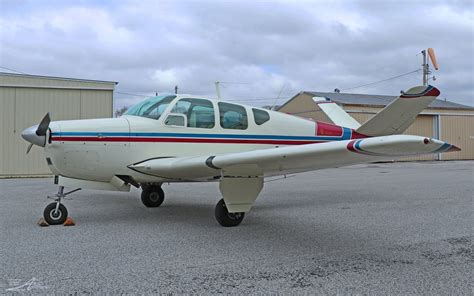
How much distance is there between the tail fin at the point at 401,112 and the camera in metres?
6.06

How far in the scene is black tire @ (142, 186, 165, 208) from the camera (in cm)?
872

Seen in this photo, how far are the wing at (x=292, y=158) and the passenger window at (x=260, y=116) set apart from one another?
1534 millimetres

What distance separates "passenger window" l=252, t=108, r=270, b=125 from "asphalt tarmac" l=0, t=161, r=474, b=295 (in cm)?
172

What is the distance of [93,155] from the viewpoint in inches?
260

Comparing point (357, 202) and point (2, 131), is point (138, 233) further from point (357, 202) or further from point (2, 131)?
point (2, 131)

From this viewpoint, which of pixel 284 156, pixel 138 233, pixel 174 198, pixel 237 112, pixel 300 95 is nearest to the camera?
pixel 284 156

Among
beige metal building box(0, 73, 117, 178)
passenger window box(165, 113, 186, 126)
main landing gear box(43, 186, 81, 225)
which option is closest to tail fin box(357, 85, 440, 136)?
passenger window box(165, 113, 186, 126)

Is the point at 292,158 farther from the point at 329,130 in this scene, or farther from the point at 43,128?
the point at 329,130

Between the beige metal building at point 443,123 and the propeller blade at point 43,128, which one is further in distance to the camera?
the beige metal building at point 443,123

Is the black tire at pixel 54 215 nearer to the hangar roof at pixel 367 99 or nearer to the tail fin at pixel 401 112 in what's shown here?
the tail fin at pixel 401 112

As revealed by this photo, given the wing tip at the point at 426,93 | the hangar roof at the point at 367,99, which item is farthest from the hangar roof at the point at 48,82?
the hangar roof at the point at 367,99

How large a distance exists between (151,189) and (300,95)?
28.3 metres

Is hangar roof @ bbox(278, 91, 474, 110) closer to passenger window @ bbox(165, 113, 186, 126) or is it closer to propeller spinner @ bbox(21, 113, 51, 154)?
passenger window @ bbox(165, 113, 186, 126)

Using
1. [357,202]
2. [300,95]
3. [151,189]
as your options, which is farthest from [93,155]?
[300,95]
